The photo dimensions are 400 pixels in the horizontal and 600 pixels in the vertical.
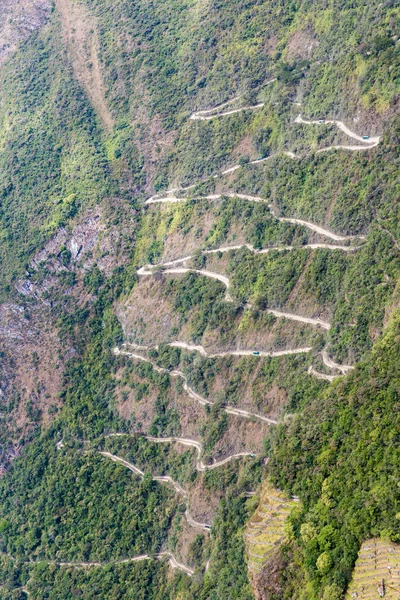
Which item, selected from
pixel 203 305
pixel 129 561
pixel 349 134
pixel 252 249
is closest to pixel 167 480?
pixel 129 561

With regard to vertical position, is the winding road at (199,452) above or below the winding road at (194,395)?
below

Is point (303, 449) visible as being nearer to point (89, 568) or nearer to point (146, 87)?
point (89, 568)

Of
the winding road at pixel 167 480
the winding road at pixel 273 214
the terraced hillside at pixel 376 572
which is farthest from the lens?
the winding road at pixel 273 214

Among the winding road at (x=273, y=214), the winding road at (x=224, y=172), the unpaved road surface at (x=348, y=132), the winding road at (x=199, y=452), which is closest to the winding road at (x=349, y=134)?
the unpaved road surface at (x=348, y=132)

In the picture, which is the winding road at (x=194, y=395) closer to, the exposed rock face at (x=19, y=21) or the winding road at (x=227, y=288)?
the winding road at (x=227, y=288)

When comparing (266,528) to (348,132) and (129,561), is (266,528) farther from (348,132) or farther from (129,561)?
(348,132)

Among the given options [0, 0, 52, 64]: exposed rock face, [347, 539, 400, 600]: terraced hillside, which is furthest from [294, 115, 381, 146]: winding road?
[0, 0, 52, 64]: exposed rock face
